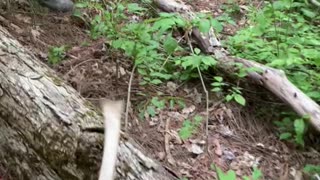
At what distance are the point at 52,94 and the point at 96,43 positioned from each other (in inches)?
57.9

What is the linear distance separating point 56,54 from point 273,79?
1907 mm

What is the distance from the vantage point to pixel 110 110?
2102 mm

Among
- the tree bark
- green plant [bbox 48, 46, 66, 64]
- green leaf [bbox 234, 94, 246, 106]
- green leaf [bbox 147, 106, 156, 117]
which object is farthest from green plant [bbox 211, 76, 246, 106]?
green plant [bbox 48, 46, 66, 64]

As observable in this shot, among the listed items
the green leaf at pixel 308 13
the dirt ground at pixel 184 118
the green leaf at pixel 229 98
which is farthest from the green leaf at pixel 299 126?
the green leaf at pixel 308 13

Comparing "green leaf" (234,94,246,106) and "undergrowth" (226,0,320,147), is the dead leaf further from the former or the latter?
"undergrowth" (226,0,320,147)

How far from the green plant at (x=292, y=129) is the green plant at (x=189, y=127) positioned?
2.07ft

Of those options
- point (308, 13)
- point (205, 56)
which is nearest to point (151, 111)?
point (205, 56)

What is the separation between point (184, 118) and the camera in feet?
12.4

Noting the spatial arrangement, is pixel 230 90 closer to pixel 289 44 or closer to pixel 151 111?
pixel 151 111

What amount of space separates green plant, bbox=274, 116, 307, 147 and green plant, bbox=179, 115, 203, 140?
630 millimetres

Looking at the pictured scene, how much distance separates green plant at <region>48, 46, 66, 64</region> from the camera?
163 inches

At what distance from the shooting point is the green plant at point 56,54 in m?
4.15

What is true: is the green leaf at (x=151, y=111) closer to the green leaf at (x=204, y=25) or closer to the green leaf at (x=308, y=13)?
the green leaf at (x=204, y=25)

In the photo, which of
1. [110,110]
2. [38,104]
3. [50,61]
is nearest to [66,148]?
[38,104]
